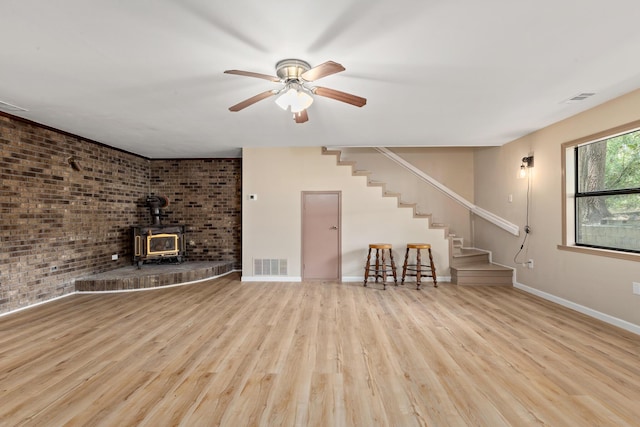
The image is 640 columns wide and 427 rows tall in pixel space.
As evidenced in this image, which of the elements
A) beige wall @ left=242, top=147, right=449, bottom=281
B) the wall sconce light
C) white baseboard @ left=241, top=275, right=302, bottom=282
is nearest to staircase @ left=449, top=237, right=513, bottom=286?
beige wall @ left=242, top=147, right=449, bottom=281

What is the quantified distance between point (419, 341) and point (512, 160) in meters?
3.90

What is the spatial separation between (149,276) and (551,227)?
6.27m

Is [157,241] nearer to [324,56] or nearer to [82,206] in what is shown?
[82,206]

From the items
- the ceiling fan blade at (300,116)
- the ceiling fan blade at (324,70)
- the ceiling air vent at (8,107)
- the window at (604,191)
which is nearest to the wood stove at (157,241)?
the ceiling air vent at (8,107)

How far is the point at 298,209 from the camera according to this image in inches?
225

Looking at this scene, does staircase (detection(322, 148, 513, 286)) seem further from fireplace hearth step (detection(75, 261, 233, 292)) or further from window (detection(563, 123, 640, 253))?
fireplace hearth step (detection(75, 261, 233, 292))

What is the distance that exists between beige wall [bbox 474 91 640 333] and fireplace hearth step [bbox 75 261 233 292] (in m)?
5.44

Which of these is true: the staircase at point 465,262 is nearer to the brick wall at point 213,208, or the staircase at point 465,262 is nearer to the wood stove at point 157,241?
the brick wall at point 213,208

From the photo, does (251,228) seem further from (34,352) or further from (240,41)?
(240,41)

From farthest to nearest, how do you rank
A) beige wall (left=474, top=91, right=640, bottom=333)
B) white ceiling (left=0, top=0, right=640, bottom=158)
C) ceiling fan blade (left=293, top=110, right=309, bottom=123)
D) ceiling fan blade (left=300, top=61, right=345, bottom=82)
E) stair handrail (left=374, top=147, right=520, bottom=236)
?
stair handrail (left=374, top=147, right=520, bottom=236)
beige wall (left=474, top=91, right=640, bottom=333)
ceiling fan blade (left=293, top=110, right=309, bottom=123)
ceiling fan blade (left=300, top=61, right=345, bottom=82)
white ceiling (left=0, top=0, right=640, bottom=158)

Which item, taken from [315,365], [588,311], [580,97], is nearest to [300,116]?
[315,365]

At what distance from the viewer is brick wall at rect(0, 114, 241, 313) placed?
3857 millimetres

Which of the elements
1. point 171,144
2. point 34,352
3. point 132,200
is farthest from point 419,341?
point 132,200

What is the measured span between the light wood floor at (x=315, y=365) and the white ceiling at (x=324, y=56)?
8.13 feet
